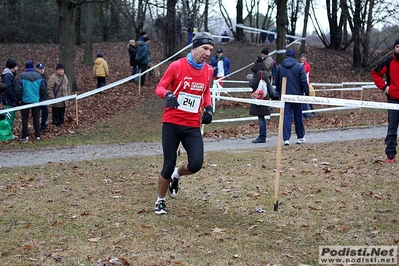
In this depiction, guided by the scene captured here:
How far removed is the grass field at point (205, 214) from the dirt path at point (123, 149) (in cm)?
215

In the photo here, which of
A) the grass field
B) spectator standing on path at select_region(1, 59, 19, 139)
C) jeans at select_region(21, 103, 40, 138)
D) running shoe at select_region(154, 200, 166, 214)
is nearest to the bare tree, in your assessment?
jeans at select_region(21, 103, 40, 138)

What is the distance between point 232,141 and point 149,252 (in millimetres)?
9319

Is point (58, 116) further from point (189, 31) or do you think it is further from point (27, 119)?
point (189, 31)

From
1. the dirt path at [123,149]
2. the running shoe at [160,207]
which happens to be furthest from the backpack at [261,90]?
the running shoe at [160,207]

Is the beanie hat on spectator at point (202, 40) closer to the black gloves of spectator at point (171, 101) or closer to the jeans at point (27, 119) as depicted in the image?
the black gloves of spectator at point (171, 101)

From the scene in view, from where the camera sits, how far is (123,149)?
14.7 meters

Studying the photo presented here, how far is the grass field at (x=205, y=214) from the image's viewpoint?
6.09 metres

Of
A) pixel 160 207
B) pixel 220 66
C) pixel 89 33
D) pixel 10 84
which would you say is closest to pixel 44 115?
pixel 10 84

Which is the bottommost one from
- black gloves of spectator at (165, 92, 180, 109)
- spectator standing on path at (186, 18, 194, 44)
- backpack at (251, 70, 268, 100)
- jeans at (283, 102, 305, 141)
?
jeans at (283, 102, 305, 141)

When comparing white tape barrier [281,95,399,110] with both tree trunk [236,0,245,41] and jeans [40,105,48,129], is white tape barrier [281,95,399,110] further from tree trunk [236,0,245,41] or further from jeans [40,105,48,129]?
tree trunk [236,0,245,41]

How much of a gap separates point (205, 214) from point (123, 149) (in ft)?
24.4

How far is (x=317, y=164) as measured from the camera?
10.6m

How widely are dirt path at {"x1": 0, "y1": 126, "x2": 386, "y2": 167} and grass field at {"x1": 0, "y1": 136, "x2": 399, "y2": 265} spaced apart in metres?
2.15

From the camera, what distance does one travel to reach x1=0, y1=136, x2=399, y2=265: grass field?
6.09 m
